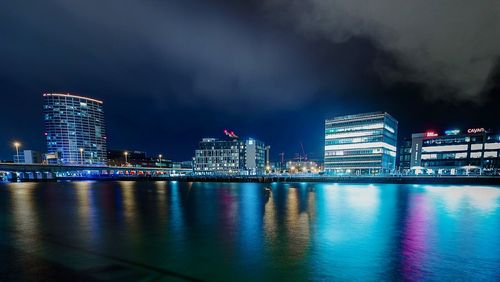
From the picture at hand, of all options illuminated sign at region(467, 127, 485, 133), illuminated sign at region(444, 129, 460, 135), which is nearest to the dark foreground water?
illuminated sign at region(467, 127, 485, 133)

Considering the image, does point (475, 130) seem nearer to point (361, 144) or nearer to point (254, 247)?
point (361, 144)

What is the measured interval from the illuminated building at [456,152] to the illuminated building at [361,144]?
13.4 m

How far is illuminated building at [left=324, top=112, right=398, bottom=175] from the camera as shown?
12712cm

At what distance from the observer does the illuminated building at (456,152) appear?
109 meters

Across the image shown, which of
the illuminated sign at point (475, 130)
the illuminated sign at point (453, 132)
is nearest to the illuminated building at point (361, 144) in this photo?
the illuminated sign at point (453, 132)

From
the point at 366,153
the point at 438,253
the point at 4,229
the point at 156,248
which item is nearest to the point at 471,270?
the point at 438,253

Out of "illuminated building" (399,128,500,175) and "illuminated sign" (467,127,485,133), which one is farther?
"illuminated sign" (467,127,485,133)

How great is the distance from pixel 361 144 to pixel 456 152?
4315 centimetres

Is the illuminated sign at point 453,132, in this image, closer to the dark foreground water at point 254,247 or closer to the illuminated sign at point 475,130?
the illuminated sign at point 475,130

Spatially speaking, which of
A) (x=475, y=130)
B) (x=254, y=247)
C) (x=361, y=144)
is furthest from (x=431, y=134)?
(x=254, y=247)

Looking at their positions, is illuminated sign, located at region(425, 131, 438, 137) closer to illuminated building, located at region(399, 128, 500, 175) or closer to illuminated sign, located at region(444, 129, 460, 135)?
illuminated building, located at region(399, 128, 500, 175)

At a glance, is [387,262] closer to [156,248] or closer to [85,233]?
[156,248]

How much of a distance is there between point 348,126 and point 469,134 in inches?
2153

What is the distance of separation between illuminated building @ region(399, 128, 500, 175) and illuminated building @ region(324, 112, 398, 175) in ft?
43.9
